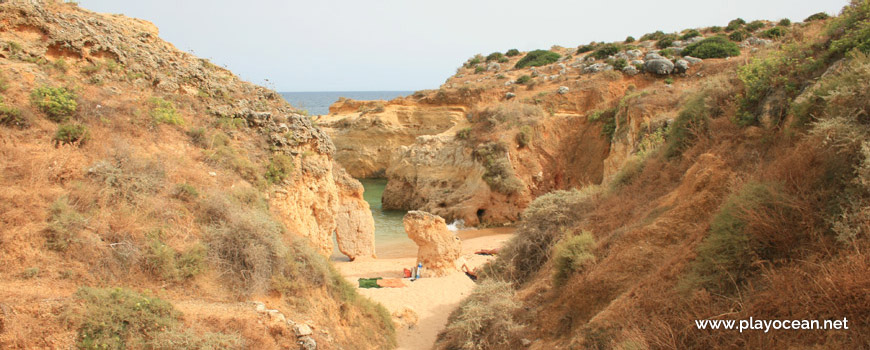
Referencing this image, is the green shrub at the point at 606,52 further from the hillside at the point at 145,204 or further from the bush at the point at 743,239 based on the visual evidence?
the bush at the point at 743,239

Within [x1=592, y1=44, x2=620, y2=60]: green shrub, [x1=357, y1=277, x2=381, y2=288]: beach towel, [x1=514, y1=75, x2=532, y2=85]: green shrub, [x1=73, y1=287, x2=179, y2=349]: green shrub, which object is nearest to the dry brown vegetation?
[x1=73, y1=287, x2=179, y2=349]: green shrub

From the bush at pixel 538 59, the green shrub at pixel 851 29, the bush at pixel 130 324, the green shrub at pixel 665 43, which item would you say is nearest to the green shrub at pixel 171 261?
the bush at pixel 130 324

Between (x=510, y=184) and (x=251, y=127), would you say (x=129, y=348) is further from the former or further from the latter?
(x=510, y=184)

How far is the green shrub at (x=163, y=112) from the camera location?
938 centimetres

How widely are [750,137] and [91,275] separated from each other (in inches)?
380

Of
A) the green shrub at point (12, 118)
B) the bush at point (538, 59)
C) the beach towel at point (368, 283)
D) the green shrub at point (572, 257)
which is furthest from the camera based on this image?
the bush at point (538, 59)

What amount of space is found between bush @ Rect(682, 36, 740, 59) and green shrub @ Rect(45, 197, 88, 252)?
32.2 meters

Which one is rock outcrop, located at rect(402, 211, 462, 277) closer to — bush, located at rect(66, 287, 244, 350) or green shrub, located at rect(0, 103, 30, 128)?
bush, located at rect(66, 287, 244, 350)

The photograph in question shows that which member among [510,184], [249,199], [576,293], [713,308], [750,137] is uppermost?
[750,137]

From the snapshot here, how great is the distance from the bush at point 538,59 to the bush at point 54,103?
3577cm

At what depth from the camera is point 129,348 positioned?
5.32 meters

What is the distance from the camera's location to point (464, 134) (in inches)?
1081

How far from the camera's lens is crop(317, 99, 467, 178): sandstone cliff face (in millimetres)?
36656

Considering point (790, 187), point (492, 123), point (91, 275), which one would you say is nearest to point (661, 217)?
point (790, 187)
